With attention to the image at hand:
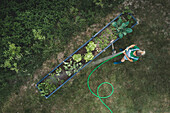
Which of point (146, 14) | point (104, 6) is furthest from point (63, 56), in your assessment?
point (146, 14)

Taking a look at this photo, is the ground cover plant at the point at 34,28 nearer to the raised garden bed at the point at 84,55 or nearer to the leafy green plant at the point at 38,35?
the leafy green plant at the point at 38,35

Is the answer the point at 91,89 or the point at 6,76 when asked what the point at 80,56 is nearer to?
the point at 91,89

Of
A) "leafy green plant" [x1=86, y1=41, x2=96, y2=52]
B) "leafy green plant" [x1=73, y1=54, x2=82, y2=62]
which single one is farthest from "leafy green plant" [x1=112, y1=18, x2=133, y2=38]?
"leafy green plant" [x1=73, y1=54, x2=82, y2=62]

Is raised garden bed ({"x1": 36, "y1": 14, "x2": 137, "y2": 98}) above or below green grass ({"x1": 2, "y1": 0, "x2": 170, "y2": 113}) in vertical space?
above

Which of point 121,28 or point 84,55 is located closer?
point 121,28

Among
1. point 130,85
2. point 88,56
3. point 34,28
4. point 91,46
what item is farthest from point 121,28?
point 34,28

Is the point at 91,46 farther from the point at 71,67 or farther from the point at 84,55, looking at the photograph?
the point at 71,67

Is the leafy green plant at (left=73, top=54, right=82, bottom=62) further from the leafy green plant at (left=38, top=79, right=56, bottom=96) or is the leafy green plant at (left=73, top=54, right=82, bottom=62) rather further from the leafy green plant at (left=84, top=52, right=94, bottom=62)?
the leafy green plant at (left=38, top=79, right=56, bottom=96)
